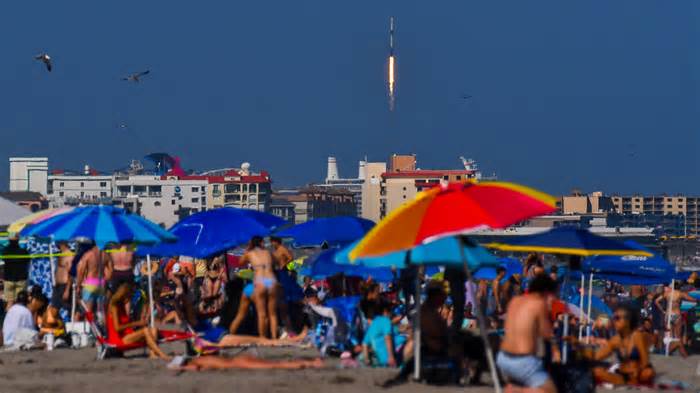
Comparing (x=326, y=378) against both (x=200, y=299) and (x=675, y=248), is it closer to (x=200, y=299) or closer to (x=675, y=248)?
(x=200, y=299)

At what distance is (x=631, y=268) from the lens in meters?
18.2

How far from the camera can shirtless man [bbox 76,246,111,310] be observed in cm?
1490

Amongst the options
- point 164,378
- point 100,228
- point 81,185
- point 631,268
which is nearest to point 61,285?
point 100,228

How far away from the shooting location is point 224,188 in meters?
170

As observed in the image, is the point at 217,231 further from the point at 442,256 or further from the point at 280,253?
the point at 442,256

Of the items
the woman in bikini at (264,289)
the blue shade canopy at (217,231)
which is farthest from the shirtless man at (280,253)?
the woman in bikini at (264,289)

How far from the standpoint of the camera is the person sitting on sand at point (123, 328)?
13648 mm

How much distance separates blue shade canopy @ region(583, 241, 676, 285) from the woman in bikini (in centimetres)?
397

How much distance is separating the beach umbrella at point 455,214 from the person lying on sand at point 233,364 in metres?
2.23

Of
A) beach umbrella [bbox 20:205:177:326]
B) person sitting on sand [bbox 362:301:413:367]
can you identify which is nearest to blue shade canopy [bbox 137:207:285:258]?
beach umbrella [bbox 20:205:177:326]

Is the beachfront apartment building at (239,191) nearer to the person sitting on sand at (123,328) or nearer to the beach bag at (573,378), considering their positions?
the person sitting on sand at (123,328)

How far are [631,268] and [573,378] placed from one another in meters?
7.82

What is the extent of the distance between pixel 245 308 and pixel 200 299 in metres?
4.51

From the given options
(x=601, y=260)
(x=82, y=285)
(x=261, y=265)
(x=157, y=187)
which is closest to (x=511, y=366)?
(x=261, y=265)
